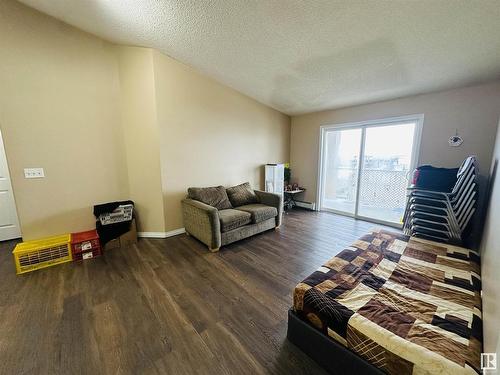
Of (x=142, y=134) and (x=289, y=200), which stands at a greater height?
(x=142, y=134)

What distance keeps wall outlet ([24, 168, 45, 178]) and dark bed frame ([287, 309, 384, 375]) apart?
11.3ft

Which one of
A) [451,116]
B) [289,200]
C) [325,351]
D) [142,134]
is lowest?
[325,351]

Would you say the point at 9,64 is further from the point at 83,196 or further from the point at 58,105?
the point at 83,196

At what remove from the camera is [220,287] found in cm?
205

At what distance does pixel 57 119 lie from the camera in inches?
102

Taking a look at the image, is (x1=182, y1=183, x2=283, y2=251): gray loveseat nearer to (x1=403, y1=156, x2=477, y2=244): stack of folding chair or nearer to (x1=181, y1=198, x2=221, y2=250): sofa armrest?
(x1=181, y1=198, x2=221, y2=250): sofa armrest

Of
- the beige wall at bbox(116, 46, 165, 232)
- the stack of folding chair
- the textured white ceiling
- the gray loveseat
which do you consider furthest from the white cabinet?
the stack of folding chair

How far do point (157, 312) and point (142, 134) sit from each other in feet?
8.18

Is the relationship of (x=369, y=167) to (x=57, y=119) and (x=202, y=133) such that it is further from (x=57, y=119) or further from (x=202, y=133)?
(x=57, y=119)

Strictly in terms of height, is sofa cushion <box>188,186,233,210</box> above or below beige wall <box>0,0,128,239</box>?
below

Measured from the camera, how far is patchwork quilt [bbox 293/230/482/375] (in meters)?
0.94

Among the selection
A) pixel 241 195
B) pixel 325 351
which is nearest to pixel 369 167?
pixel 241 195

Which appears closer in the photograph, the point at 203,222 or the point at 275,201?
the point at 203,222

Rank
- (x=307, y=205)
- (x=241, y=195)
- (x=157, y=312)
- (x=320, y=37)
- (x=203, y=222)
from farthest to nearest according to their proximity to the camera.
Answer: (x=307, y=205)
(x=241, y=195)
(x=203, y=222)
(x=320, y=37)
(x=157, y=312)
